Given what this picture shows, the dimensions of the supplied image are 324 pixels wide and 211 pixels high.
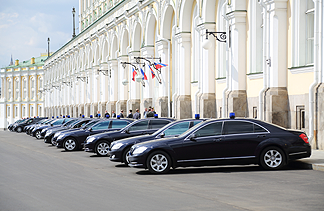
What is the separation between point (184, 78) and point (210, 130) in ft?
64.0

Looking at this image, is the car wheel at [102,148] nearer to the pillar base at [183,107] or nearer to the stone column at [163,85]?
the pillar base at [183,107]

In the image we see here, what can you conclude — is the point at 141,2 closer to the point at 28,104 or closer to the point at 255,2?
the point at 255,2

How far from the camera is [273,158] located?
13875 millimetres

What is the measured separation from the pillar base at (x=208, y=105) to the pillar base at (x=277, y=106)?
727 centimetres

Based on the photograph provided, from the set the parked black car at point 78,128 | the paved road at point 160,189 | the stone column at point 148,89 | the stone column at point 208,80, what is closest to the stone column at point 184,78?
the stone column at point 208,80

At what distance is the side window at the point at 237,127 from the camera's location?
13.9 meters

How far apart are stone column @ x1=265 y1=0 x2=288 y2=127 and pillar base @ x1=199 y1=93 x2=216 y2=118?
711cm

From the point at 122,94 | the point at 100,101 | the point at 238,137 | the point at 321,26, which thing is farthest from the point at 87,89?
the point at 238,137

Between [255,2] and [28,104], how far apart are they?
92584 millimetres

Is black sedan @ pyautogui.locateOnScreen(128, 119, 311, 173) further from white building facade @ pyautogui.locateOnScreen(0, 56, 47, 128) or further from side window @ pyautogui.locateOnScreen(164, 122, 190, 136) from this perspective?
white building facade @ pyautogui.locateOnScreen(0, 56, 47, 128)

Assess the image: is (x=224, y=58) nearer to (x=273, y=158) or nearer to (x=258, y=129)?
(x=258, y=129)

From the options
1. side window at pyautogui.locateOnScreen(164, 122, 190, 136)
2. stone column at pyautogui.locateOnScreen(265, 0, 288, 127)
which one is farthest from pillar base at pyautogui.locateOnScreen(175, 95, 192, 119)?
side window at pyautogui.locateOnScreen(164, 122, 190, 136)

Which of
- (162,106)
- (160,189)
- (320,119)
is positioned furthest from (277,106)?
(162,106)

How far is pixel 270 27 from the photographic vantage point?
22.0 metres
